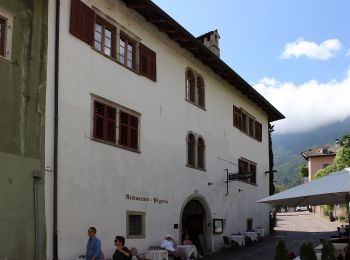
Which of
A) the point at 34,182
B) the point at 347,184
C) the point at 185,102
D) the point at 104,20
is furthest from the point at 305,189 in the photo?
the point at 185,102

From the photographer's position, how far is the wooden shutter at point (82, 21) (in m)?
16.0

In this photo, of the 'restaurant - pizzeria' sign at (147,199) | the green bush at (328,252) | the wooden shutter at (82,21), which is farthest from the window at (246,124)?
the green bush at (328,252)

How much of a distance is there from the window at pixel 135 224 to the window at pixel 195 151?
4.83 metres

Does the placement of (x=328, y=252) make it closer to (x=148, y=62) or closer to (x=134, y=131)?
(x=134, y=131)

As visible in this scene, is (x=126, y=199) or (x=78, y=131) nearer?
(x=78, y=131)

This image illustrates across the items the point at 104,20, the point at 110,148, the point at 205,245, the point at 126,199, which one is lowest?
the point at 205,245

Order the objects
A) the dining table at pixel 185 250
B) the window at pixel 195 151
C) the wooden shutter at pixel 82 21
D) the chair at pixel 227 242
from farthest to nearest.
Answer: the chair at pixel 227 242
the window at pixel 195 151
the dining table at pixel 185 250
the wooden shutter at pixel 82 21

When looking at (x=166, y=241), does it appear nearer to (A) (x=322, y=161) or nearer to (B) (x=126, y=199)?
(B) (x=126, y=199)

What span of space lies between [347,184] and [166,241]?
1015 centimetres

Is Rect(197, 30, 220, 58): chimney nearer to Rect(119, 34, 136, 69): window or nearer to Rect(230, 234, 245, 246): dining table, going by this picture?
Rect(230, 234, 245, 246): dining table

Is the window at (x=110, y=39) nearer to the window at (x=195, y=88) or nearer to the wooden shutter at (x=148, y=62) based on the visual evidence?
the wooden shutter at (x=148, y=62)

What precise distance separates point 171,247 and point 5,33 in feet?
31.2

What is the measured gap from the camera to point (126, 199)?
1773 cm

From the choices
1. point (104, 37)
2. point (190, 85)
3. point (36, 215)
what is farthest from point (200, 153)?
point (36, 215)
